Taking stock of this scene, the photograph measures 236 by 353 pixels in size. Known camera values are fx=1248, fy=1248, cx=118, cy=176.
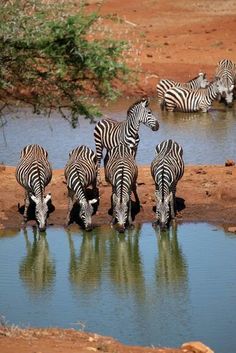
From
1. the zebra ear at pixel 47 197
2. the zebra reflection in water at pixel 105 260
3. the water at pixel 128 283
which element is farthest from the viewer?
the zebra ear at pixel 47 197

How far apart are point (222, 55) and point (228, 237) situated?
72.5ft

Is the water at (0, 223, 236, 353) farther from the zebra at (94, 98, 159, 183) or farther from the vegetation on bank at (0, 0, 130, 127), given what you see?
the vegetation on bank at (0, 0, 130, 127)

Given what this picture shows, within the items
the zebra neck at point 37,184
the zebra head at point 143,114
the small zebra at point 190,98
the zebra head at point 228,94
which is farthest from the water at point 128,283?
the zebra head at point 228,94

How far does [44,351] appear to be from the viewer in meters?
14.1

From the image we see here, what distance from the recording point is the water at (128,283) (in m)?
17.6

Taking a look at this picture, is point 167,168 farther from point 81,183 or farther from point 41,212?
point 41,212

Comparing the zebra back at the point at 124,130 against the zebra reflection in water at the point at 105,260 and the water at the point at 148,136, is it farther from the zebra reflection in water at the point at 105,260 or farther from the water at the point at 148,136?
the zebra reflection in water at the point at 105,260

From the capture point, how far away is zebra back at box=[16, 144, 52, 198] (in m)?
23.5

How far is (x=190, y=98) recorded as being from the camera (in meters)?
36.2

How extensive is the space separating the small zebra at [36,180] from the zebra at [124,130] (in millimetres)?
2238

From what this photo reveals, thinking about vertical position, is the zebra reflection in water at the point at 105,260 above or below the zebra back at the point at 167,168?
below

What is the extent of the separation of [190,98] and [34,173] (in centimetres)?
1337

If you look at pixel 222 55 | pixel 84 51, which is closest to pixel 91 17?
pixel 84 51

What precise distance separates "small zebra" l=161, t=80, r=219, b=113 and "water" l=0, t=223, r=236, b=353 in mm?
12703
